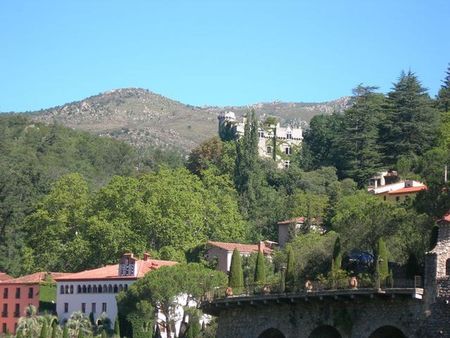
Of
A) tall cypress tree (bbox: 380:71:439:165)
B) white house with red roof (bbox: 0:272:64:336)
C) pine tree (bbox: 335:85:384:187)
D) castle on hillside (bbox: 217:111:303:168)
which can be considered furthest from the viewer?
castle on hillside (bbox: 217:111:303:168)

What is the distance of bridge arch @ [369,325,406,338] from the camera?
223 ft

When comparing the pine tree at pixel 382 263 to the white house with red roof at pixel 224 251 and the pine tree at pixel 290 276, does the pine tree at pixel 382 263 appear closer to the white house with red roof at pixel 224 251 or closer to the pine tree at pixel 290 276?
the pine tree at pixel 290 276

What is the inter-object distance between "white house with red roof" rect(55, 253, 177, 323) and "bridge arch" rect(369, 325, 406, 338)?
1960 inches

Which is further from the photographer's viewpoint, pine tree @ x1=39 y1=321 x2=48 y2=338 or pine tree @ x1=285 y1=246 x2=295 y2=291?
pine tree @ x1=39 y1=321 x2=48 y2=338

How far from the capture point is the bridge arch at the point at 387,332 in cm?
6794

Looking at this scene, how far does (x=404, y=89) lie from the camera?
501ft

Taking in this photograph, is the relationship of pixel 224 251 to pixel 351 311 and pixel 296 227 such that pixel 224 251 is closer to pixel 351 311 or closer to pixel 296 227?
pixel 296 227

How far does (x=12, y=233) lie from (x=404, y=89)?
168 ft

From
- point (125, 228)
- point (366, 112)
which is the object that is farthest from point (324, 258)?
point (366, 112)

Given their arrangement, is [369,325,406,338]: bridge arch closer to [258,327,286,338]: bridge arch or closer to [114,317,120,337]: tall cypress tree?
[258,327,286,338]: bridge arch

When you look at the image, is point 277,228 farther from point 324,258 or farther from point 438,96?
point 324,258

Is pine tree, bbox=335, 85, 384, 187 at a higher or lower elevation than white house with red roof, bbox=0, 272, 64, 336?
higher

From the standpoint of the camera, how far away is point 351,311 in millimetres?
69500

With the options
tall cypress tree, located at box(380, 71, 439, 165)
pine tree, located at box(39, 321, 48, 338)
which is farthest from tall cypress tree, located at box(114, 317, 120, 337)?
tall cypress tree, located at box(380, 71, 439, 165)
